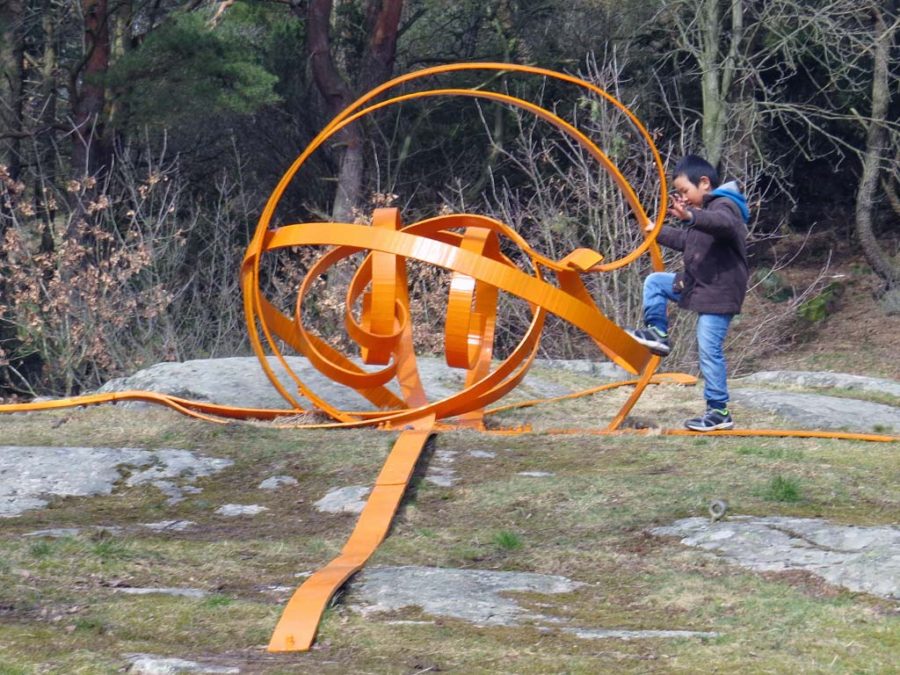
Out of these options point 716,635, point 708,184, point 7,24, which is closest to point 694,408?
point 708,184

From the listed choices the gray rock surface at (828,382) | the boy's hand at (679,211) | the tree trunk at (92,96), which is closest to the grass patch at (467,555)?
the boy's hand at (679,211)

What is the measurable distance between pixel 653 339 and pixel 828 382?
3.97 metres

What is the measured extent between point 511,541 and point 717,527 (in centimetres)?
86

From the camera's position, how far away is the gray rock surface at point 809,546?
4.58 metres

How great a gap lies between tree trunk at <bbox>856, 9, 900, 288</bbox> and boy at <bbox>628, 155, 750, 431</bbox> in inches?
508

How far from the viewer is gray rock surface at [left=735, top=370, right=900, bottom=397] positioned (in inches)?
410

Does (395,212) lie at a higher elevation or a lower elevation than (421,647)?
higher

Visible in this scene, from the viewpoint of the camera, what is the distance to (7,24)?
17234 mm

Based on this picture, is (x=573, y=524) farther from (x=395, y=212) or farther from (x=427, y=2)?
(x=427, y=2)

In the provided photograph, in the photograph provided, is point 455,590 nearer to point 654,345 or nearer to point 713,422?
point 654,345

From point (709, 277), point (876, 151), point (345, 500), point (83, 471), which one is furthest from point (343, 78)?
point (345, 500)

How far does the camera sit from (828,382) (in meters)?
10.8

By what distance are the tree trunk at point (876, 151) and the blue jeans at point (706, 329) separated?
12.9 meters

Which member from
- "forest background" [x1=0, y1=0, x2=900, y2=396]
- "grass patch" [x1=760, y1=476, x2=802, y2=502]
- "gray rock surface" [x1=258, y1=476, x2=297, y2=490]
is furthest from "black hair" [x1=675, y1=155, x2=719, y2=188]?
"forest background" [x1=0, y1=0, x2=900, y2=396]
